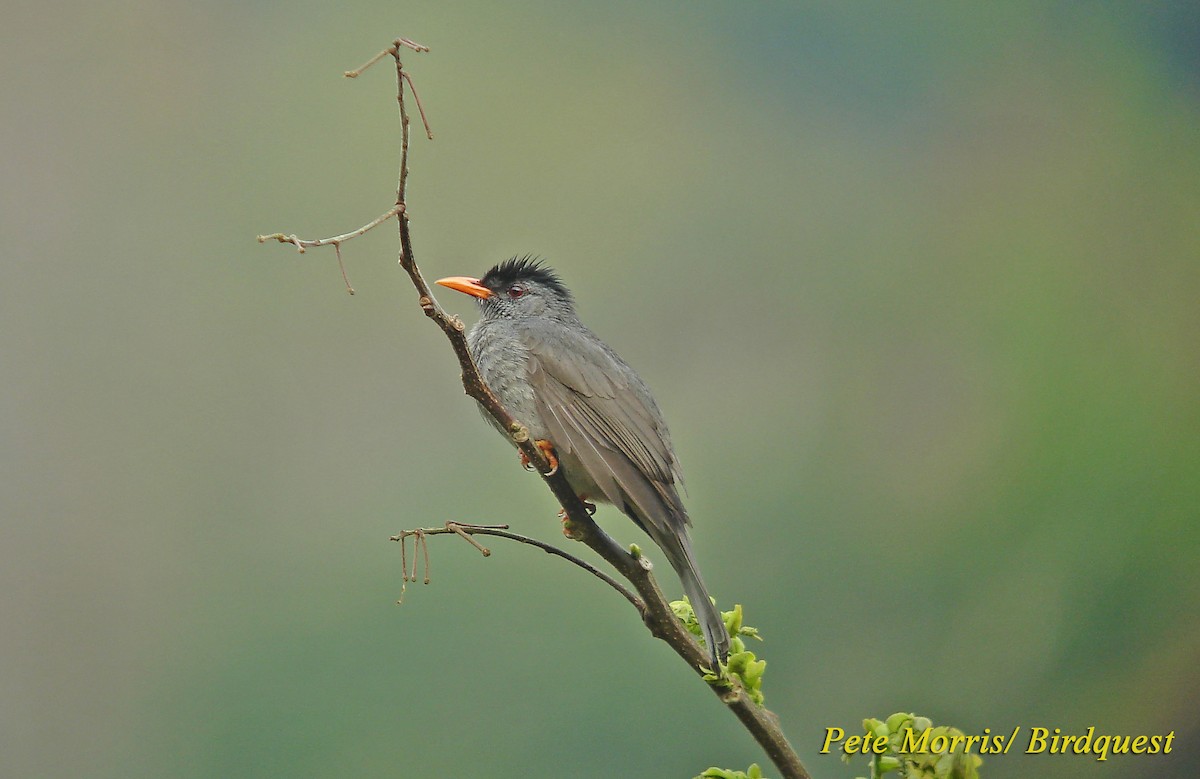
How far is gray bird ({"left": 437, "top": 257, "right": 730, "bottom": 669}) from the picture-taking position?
7.43ft

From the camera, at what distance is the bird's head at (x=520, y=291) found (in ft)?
9.66

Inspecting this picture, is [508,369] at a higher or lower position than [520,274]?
lower

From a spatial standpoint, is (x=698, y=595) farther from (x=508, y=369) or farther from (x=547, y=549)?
(x=508, y=369)

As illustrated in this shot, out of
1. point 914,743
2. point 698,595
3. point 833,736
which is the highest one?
point 698,595

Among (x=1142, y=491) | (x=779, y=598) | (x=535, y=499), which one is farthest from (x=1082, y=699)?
(x=535, y=499)

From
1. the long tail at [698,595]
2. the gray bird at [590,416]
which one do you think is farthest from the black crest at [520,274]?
the long tail at [698,595]

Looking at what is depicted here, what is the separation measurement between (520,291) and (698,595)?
4.28 feet

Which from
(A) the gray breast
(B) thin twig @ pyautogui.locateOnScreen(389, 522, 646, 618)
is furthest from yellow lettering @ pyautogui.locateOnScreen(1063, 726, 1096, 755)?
(A) the gray breast

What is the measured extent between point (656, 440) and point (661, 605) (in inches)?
32.4

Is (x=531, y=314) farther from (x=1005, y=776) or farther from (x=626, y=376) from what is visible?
(x=1005, y=776)

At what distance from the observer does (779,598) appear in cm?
385

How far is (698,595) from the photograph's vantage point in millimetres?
1948

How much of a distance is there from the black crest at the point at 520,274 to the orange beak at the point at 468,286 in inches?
1.8

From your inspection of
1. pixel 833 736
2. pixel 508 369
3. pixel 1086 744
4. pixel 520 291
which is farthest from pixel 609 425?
pixel 1086 744
